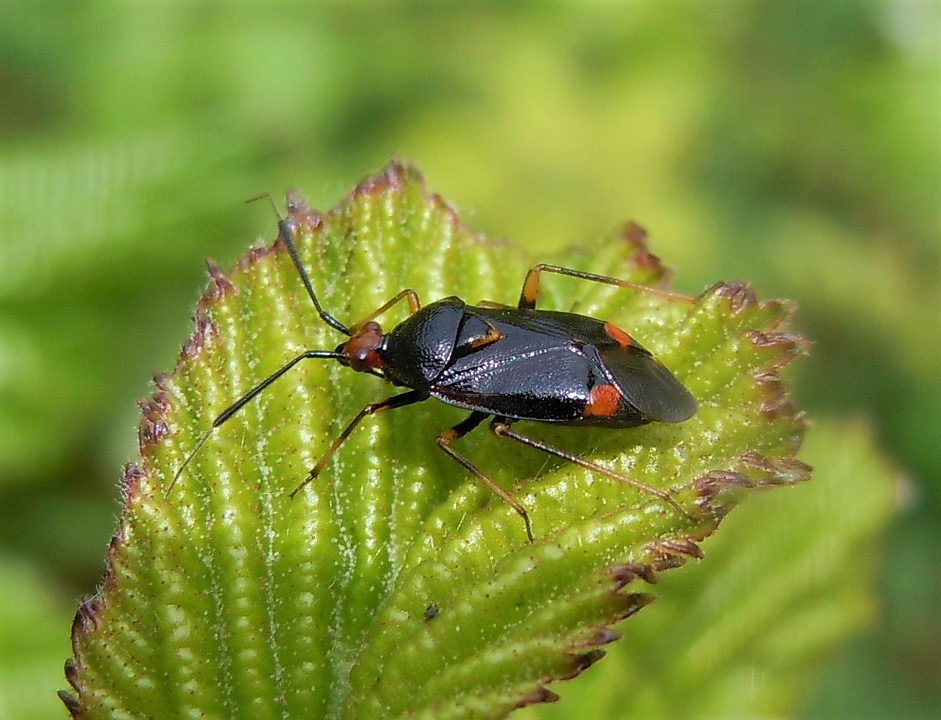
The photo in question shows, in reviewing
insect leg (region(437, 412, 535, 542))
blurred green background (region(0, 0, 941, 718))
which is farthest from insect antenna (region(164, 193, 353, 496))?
blurred green background (region(0, 0, 941, 718))

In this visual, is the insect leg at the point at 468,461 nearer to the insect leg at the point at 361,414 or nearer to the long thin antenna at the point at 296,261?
the insect leg at the point at 361,414

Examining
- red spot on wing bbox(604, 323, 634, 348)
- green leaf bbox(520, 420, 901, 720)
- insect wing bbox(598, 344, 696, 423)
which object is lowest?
green leaf bbox(520, 420, 901, 720)

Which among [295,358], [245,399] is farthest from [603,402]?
[245,399]

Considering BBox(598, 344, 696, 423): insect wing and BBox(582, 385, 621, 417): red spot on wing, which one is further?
BBox(582, 385, 621, 417): red spot on wing

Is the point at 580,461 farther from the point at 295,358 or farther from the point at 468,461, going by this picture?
the point at 295,358

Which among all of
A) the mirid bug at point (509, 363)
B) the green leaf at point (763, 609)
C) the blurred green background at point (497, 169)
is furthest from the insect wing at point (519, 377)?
the blurred green background at point (497, 169)

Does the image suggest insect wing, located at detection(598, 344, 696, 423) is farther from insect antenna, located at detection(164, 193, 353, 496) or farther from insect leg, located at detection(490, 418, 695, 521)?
insect antenna, located at detection(164, 193, 353, 496)

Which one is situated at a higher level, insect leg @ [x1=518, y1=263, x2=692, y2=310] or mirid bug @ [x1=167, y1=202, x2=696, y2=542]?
insect leg @ [x1=518, y1=263, x2=692, y2=310]
